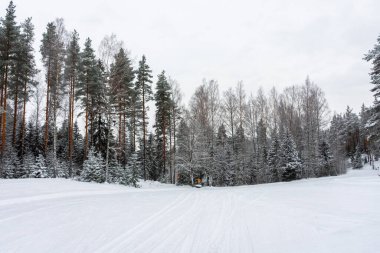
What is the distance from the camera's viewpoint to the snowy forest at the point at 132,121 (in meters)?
18.8

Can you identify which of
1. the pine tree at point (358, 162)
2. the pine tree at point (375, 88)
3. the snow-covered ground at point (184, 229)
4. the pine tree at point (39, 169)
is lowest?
the pine tree at point (358, 162)

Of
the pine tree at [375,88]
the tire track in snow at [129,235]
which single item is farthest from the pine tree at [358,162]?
the tire track in snow at [129,235]

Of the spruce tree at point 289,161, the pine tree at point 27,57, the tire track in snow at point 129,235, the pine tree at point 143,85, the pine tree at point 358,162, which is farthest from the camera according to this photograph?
the pine tree at point 358,162

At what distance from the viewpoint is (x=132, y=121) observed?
29.4 m

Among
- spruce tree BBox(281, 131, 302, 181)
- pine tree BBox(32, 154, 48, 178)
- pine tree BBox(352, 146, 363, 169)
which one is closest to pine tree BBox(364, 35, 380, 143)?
spruce tree BBox(281, 131, 302, 181)

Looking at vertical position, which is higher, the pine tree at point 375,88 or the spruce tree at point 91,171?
the pine tree at point 375,88

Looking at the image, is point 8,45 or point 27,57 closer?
point 8,45

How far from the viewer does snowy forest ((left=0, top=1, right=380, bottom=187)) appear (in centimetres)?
1875

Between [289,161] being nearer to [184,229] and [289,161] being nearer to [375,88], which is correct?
[375,88]

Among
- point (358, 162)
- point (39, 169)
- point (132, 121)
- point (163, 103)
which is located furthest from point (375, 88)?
point (358, 162)

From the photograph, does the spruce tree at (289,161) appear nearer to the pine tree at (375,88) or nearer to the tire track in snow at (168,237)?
the pine tree at (375,88)

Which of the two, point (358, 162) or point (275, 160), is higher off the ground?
point (275, 160)

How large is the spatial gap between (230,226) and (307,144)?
32966 mm

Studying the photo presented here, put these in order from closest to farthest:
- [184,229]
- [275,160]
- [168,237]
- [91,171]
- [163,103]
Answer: [168,237] → [184,229] → [91,171] → [163,103] → [275,160]
